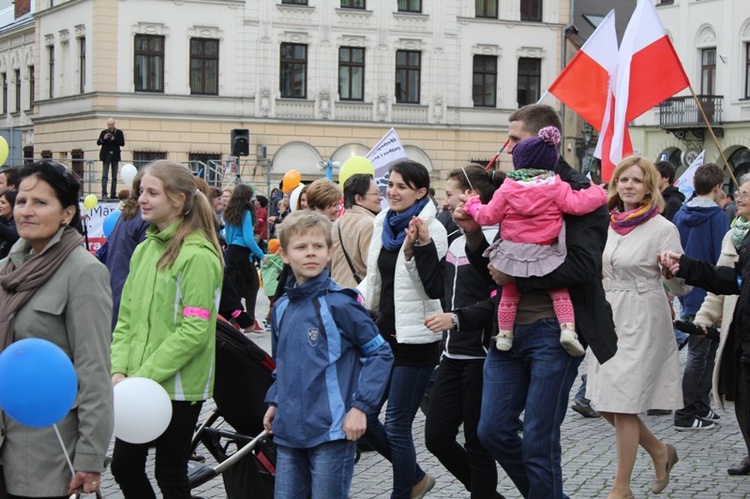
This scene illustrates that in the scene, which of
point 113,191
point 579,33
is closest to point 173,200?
point 113,191

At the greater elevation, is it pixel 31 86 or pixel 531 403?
pixel 31 86

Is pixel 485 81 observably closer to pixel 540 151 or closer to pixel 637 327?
pixel 637 327

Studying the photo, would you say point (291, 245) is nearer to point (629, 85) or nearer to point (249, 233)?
point (629, 85)

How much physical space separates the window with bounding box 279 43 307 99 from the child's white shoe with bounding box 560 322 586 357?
40.5 metres

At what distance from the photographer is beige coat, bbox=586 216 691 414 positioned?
7.40 metres

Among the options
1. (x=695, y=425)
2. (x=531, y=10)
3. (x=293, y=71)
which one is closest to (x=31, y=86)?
(x=293, y=71)

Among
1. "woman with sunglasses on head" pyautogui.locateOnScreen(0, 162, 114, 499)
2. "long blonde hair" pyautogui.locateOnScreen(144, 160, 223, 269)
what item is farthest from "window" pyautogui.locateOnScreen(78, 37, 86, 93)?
"woman with sunglasses on head" pyautogui.locateOnScreen(0, 162, 114, 499)

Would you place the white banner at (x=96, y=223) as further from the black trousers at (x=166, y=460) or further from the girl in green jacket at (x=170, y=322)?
the black trousers at (x=166, y=460)

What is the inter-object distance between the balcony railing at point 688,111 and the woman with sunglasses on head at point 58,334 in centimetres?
4072

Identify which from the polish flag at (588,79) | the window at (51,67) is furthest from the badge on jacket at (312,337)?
the window at (51,67)

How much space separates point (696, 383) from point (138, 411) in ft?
19.9

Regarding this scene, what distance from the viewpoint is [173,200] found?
5918mm

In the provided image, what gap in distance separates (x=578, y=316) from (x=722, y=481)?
2853 millimetres

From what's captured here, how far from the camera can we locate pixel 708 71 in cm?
4519
